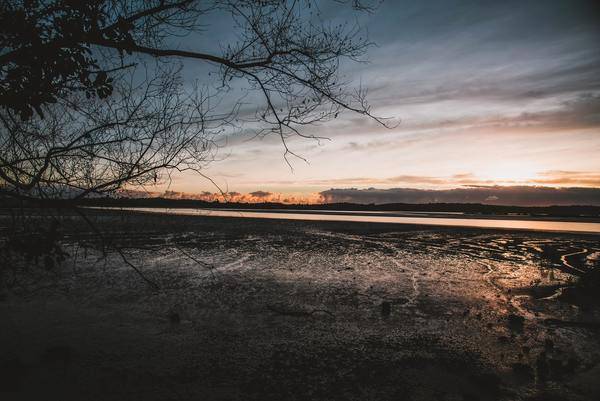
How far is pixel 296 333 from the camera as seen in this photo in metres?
5.30

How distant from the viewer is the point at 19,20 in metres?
3.08

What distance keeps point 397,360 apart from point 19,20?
5.05 meters

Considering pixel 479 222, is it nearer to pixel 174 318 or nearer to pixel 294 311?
pixel 294 311

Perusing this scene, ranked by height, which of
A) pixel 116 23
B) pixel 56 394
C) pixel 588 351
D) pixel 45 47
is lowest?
pixel 588 351

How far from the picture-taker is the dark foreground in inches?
155

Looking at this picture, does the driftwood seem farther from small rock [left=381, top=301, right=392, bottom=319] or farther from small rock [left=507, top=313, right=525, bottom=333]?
small rock [left=507, top=313, right=525, bottom=333]

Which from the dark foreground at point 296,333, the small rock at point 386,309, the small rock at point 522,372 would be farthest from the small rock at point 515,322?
the small rock at point 386,309

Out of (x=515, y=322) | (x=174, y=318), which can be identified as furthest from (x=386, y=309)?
(x=174, y=318)

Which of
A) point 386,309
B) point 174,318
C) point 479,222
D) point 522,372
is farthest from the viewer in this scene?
point 479,222

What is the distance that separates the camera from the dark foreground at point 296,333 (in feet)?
12.9

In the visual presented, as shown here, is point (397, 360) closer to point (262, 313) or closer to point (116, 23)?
point (262, 313)

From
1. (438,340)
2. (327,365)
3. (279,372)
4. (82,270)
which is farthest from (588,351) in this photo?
(82,270)

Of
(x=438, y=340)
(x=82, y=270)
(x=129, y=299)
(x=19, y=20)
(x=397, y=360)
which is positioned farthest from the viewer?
(x=82, y=270)

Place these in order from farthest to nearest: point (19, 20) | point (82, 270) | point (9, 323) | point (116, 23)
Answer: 1. point (82, 270)
2. point (9, 323)
3. point (116, 23)
4. point (19, 20)
